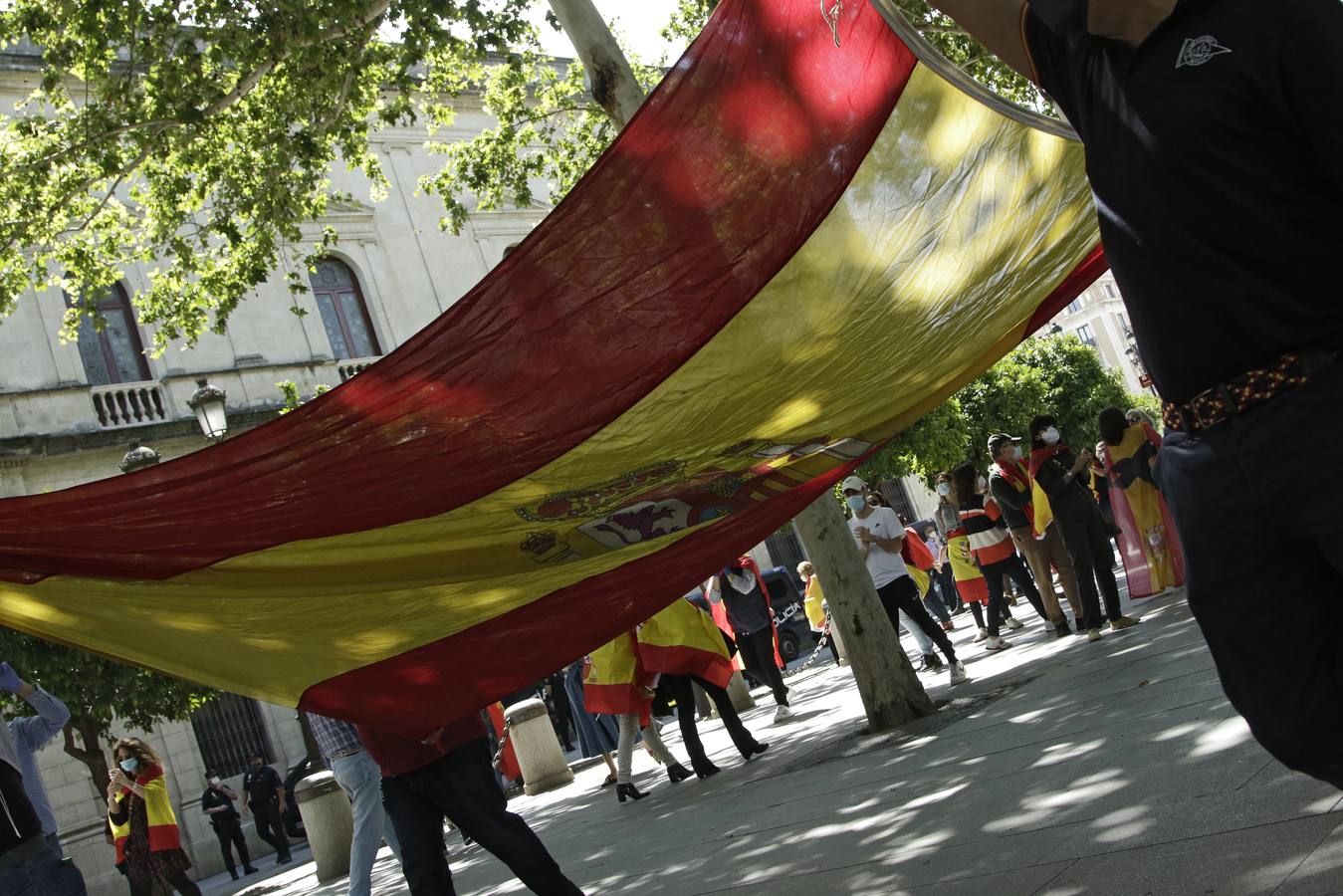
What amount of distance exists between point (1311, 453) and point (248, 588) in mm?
3554

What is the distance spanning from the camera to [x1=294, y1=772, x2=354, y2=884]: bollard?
12.5m

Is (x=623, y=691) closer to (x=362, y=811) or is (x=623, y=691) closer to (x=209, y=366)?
(x=362, y=811)

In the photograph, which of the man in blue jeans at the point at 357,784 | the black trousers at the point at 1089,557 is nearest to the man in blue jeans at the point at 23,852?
the man in blue jeans at the point at 357,784

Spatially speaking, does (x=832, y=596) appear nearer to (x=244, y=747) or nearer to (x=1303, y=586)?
(x=1303, y=586)

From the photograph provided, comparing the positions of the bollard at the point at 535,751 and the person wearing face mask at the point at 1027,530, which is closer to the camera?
the person wearing face mask at the point at 1027,530

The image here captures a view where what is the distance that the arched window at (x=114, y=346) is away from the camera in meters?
24.5

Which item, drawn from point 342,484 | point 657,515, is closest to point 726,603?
point 657,515

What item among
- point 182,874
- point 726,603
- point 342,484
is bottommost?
point 182,874

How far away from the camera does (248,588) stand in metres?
4.46

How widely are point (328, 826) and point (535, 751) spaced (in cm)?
247

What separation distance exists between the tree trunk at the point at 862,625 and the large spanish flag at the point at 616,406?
3806 millimetres

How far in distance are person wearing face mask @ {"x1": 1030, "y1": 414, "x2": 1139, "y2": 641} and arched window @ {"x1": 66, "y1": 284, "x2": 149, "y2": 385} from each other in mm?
19693

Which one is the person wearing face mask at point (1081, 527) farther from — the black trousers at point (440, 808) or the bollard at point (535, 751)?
the bollard at point (535, 751)

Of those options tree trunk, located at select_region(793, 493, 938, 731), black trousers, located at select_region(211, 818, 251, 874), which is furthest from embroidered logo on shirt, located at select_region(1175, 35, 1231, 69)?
black trousers, located at select_region(211, 818, 251, 874)
